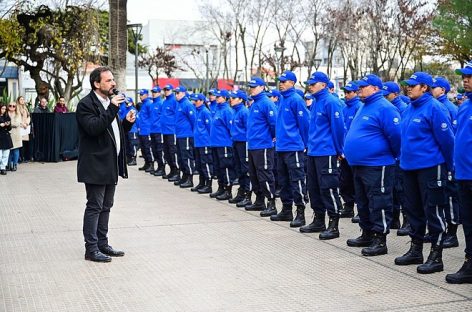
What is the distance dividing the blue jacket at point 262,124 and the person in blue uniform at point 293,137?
26.5 inches

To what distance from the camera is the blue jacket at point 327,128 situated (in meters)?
9.12

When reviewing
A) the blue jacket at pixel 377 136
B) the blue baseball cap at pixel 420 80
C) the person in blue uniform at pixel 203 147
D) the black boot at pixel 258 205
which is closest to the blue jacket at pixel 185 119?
the person in blue uniform at pixel 203 147

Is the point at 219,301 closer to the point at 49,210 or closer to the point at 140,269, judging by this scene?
the point at 140,269

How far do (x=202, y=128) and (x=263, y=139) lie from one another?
320 centimetres

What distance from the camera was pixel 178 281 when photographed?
6.97m

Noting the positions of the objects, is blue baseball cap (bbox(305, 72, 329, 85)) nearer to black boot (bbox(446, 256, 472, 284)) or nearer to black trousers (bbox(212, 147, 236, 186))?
black boot (bbox(446, 256, 472, 284))

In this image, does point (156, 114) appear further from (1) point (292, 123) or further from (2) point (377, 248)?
(2) point (377, 248)

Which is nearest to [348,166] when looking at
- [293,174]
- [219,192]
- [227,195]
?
[293,174]

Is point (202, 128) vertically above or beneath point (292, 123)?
beneath

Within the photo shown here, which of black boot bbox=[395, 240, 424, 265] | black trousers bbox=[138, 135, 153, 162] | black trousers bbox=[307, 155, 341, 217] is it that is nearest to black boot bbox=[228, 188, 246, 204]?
black trousers bbox=[307, 155, 341, 217]

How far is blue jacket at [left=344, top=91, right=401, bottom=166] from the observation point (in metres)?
8.00

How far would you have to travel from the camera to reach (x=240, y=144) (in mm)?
12648

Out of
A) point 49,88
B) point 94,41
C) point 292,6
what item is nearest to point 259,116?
point 94,41

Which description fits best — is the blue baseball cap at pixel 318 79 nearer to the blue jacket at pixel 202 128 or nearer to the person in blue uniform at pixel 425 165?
the person in blue uniform at pixel 425 165
